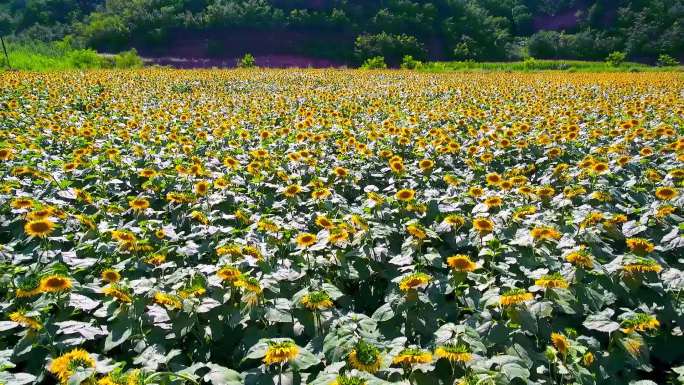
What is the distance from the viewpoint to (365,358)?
70.6 inches

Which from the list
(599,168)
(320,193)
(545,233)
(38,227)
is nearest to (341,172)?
(320,193)

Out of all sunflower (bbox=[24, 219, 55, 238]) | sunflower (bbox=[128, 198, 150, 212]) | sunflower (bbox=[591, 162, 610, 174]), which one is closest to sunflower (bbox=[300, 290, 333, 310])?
sunflower (bbox=[24, 219, 55, 238])

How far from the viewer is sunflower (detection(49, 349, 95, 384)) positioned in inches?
68.0

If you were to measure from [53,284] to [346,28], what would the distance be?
50090 millimetres

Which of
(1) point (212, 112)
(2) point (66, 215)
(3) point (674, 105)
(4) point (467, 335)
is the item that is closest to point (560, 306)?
(4) point (467, 335)

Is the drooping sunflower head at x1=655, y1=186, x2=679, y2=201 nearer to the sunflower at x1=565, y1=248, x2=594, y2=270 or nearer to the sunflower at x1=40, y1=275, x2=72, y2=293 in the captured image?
the sunflower at x1=565, y1=248, x2=594, y2=270

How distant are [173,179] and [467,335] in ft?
10.5

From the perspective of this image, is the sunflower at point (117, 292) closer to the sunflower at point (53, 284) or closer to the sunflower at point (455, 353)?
the sunflower at point (53, 284)

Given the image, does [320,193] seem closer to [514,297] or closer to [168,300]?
[168,300]

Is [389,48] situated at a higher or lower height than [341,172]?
higher

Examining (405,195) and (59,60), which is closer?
(405,195)

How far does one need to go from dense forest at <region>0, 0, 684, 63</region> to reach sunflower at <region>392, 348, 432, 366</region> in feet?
141

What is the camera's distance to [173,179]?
4383 mm

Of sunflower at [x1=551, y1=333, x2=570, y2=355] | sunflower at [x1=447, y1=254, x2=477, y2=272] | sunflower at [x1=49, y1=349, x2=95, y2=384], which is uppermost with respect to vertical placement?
sunflower at [x1=447, y1=254, x2=477, y2=272]
